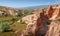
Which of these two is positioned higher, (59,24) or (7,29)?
(59,24)

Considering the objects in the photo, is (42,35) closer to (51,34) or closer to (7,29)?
(51,34)

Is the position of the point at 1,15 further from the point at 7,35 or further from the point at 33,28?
the point at 33,28

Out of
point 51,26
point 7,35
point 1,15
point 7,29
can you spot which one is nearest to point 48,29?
point 51,26

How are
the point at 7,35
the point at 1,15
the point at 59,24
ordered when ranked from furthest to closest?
1. the point at 1,15
2. the point at 7,35
3. the point at 59,24

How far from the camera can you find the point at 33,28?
24.3 metres

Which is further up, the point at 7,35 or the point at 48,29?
the point at 48,29

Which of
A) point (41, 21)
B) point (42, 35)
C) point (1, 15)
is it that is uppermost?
point (41, 21)

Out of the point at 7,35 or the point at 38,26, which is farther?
the point at 7,35

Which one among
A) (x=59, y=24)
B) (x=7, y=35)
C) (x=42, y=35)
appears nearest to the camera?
(x=59, y=24)

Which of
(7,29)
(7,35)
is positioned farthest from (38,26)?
(7,29)

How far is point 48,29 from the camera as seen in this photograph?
24281 mm

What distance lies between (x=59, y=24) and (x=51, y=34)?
1.59m

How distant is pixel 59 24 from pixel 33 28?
3433 millimetres

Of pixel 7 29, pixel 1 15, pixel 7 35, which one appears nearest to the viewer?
pixel 7 35
